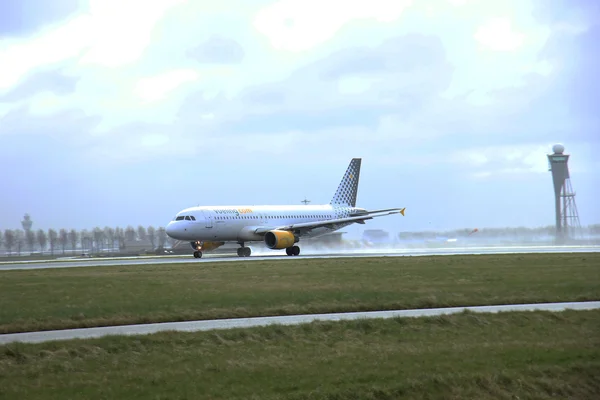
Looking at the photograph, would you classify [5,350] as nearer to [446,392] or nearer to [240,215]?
[446,392]

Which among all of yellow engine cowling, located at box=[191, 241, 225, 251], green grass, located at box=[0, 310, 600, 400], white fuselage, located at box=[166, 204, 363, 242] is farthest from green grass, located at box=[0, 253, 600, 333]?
yellow engine cowling, located at box=[191, 241, 225, 251]

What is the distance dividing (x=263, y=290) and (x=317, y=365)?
50.3ft

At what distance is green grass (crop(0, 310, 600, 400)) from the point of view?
17.5m

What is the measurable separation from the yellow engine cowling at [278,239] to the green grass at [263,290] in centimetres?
1958

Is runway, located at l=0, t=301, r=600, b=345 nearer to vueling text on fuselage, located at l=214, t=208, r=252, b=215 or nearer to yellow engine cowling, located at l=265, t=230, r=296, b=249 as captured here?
yellow engine cowling, located at l=265, t=230, r=296, b=249

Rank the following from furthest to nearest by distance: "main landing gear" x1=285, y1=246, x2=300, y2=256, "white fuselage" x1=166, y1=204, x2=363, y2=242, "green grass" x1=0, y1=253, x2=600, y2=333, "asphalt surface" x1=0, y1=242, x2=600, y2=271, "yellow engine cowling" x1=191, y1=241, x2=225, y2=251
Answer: "main landing gear" x1=285, y1=246, x2=300, y2=256, "yellow engine cowling" x1=191, y1=241, x2=225, y2=251, "white fuselage" x1=166, y1=204, x2=363, y2=242, "asphalt surface" x1=0, y1=242, x2=600, y2=271, "green grass" x1=0, y1=253, x2=600, y2=333

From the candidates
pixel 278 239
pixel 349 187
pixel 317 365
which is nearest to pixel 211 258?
pixel 278 239

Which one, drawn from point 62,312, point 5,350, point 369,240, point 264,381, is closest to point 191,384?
point 264,381

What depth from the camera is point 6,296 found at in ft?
107

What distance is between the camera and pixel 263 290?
34594 millimetres

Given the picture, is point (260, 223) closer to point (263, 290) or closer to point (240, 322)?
point (263, 290)

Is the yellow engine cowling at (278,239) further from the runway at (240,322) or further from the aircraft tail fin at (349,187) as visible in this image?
the runway at (240,322)

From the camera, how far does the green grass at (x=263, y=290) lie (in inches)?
1096

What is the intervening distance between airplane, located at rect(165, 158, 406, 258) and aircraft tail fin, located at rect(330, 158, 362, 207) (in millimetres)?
1564
